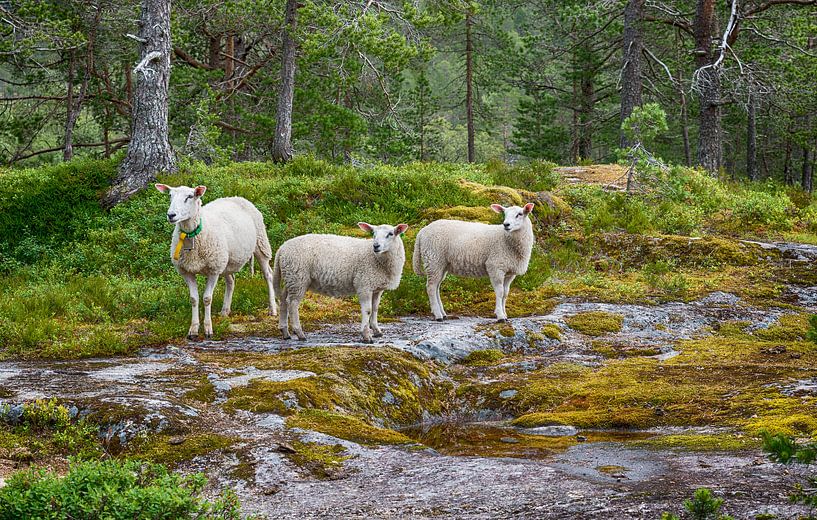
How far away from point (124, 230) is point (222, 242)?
402cm

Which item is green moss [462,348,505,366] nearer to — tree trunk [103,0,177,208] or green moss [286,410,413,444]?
green moss [286,410,413,444]

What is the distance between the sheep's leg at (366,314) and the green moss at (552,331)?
7.40ft

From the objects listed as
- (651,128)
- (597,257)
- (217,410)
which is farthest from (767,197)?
(217,410)

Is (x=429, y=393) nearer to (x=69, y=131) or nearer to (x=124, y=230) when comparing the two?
(x=124, y=230)

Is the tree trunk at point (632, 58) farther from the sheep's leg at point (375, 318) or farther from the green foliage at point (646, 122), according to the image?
the sheep's leg at point (375, 318)

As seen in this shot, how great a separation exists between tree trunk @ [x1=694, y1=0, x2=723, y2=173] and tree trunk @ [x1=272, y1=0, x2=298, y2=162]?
420 inches

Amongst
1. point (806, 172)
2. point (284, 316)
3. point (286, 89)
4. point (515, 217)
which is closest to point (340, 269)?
point (284, 316)

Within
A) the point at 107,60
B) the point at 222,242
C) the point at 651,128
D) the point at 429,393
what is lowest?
the point at 429,393

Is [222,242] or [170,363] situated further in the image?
[222,242]

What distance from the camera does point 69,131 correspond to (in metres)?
22.6

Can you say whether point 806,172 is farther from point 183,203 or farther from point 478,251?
point 183,203

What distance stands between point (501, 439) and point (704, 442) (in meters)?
1.62

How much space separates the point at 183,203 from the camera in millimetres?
9859

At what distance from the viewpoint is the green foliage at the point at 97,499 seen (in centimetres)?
410
